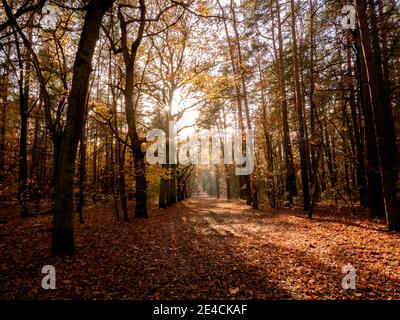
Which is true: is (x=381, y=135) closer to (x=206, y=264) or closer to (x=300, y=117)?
(x=300, y=117)

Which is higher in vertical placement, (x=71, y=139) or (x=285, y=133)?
(x=285, y=133)

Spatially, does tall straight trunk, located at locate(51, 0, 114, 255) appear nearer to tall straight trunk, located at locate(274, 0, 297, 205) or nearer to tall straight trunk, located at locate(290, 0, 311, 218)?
tall straight trunk, located at locate(290, 0, 311, 218)

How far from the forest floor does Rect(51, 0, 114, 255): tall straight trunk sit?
0.54 metres

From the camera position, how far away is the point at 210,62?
57.7ft

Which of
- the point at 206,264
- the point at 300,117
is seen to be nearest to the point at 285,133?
the point at 300,117

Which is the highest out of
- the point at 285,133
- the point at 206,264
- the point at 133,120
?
the point at 133,120

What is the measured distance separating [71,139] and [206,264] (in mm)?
4334

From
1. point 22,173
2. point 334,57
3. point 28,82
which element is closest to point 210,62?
point 334,57

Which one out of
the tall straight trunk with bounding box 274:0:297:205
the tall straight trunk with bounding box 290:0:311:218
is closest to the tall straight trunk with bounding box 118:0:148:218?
the tall straight trunk with bounding box 290:0:311:218

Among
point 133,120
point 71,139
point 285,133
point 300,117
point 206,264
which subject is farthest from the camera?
point 285,133

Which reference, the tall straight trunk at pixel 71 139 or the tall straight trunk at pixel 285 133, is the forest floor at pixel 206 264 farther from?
the tall straight trunk at pixel 285 133

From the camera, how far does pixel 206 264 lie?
237 inches

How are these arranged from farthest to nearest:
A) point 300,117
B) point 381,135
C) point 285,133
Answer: point 285,133, point 300,117, point 381,135

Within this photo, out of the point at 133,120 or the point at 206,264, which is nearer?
the point at 206,264
